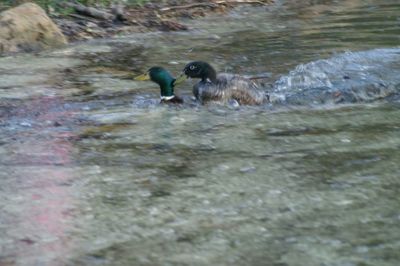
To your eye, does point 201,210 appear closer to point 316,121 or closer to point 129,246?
point 129,246

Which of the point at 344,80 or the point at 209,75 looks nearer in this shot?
the point at 209,75

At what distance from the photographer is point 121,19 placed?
44.0 feet

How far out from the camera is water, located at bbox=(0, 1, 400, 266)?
147 inches

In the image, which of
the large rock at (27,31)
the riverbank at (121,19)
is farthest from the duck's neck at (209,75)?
the riverbank at (121,19)

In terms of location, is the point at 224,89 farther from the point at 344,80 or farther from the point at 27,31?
the point at 27,31

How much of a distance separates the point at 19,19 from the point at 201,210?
7671 mm

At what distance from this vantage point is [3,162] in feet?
17.3

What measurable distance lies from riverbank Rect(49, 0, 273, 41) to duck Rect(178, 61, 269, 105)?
16.2 ft

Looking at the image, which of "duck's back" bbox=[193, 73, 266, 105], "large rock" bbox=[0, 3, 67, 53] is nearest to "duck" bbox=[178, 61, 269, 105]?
"duck's back" bbox=[193, 73, 266, 105]

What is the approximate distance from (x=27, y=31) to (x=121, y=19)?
7.92 ft

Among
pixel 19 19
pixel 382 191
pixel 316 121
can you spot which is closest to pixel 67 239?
pixel 382 191

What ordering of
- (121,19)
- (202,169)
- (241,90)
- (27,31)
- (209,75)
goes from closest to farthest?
(202,169), (241,90), (209,75), (27,31), (121,19)

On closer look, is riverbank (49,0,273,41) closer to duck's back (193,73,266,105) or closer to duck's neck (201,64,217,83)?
duck's neck (201,64,217,83)

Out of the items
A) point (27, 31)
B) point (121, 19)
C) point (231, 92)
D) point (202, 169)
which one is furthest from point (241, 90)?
point (121, 19)
